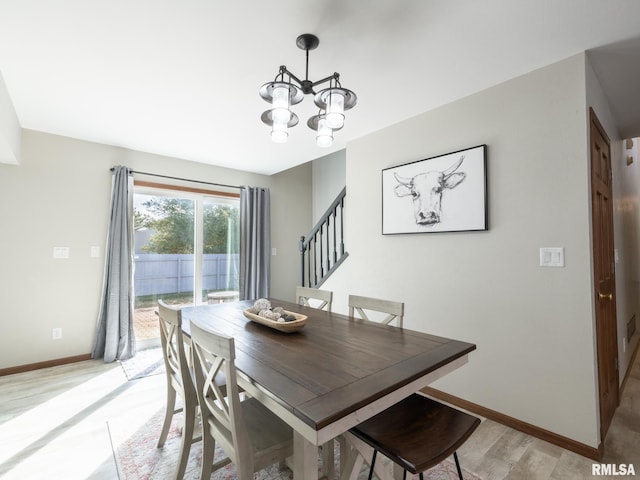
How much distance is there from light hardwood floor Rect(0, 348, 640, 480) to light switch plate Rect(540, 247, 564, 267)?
1.14m

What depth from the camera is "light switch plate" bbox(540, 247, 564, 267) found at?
78.4 inches

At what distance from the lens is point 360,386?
1098 millimetres

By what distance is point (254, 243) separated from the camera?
4.68m

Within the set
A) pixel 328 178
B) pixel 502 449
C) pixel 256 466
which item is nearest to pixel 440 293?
pixel 502 449

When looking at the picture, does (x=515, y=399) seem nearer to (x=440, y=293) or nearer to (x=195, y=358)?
(x=440, y=293)

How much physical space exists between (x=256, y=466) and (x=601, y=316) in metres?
2.28

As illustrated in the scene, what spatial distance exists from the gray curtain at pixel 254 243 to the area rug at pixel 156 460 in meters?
2.49

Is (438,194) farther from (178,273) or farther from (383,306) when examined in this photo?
(178,273)

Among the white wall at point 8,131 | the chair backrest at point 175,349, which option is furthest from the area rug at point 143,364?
the white wall at point 8,131

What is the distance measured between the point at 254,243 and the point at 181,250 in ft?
3.32

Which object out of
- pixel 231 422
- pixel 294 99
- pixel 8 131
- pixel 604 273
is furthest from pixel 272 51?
pixel 604 273

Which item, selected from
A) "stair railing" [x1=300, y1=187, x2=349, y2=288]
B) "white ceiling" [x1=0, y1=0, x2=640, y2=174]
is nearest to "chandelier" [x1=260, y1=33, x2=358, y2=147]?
"white ceiling" [x1=0, y1=0, x2=640, y2=174]

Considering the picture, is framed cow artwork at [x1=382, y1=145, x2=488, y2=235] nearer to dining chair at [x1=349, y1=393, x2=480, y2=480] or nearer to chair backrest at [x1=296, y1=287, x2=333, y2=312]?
chair backrest at [x1=296, y1=287, x2=333, y2=312]

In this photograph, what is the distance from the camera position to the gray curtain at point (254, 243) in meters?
4.63
